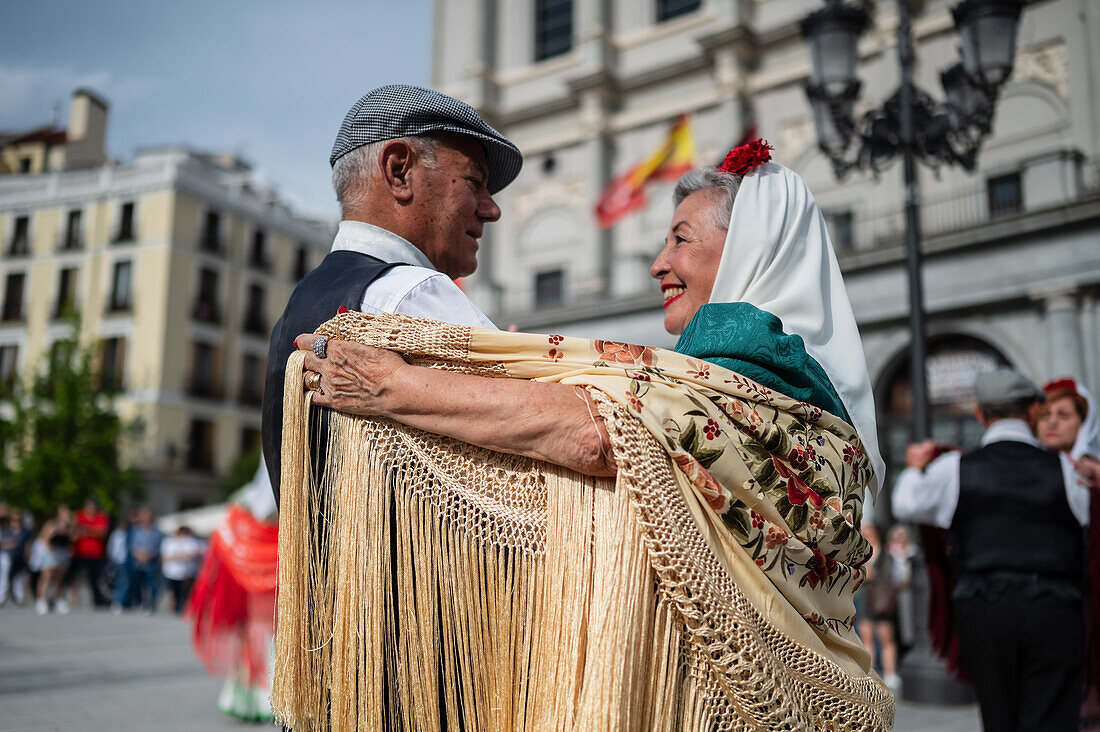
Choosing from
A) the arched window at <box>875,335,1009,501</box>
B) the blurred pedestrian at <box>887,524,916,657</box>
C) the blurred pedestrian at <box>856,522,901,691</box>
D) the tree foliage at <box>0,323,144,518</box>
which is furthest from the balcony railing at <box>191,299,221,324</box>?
the blurred pedestrian at <box>856,522,901,691</box>

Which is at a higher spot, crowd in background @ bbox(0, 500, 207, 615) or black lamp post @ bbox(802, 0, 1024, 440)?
black lamp post @ bbox(802, 0, 1024, 440)

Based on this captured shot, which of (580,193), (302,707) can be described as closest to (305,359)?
(302,707)

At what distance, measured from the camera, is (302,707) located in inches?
56.1

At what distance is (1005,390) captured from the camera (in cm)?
388

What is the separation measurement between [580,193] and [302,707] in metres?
21.0

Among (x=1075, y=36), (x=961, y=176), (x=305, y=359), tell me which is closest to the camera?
(x=305, y=359)

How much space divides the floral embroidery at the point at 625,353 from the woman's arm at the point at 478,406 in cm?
11

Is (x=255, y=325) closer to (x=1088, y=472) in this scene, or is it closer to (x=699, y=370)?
(x=1088, y=472)

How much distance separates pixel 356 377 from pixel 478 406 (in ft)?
0.71

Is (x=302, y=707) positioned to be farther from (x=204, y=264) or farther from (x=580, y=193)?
(x=204, y=264)

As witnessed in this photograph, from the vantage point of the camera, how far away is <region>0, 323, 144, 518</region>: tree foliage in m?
28.9

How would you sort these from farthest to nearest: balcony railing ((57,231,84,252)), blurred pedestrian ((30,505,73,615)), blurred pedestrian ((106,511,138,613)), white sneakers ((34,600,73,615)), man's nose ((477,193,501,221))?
balcony railing ((57,231,84,252)) < blurred pedestrian ((106,511,138,613)) < blurred pedestrian ((30,505,73,615)) < white sneakers ((34,600,73,615)) < man's nose ((477,193,501,221))

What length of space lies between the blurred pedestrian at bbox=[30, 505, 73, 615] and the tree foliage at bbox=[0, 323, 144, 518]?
535 inches

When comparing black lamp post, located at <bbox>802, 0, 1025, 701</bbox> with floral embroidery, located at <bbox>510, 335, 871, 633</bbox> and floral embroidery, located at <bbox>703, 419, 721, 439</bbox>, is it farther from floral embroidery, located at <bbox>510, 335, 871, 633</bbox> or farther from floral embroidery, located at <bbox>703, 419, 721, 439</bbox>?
floral embroidery, located at <bbox>703, 419, 721, 439</bbox>
